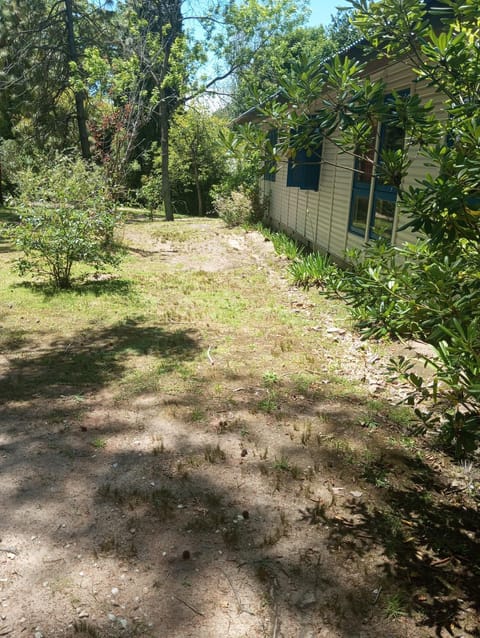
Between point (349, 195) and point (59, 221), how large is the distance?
18.5 feet

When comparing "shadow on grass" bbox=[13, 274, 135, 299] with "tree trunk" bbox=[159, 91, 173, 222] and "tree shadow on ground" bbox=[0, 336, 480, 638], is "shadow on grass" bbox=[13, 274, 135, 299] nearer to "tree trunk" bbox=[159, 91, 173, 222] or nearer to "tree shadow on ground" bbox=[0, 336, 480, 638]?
"tree shadow on ground" bbox=[0, 336, 480, 638]

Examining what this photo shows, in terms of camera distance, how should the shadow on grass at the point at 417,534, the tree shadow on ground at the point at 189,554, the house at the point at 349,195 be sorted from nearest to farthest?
1. the tree shadow on ground at the point at 189,554
2. the shadow on grass at the point at 417,534
3. the house at the point at 349,195

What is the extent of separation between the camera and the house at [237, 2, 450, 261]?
751cm

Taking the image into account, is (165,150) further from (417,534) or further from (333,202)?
(417,534)

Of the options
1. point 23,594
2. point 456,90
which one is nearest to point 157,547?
point 23,594

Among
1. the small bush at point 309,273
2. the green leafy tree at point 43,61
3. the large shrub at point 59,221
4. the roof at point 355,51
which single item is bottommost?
the small bush at point 309,273

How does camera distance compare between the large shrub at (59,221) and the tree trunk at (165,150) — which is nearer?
the large shrub at (59,221)

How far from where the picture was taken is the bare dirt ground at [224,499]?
2.58 meters

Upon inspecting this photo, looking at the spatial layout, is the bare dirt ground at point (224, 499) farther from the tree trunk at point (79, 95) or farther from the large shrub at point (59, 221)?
the tree trunk at point (79, 95)

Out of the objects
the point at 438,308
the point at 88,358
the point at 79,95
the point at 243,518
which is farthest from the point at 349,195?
the point at 79,95

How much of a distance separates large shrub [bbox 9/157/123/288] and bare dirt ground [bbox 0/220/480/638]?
2556mm

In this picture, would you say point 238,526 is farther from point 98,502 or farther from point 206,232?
point 206,232

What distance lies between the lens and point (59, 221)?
8547mm

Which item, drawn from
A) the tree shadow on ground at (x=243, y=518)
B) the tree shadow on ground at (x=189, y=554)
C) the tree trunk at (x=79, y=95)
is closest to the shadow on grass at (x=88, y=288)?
the tree shadow on ground at (x=243, y=518)
